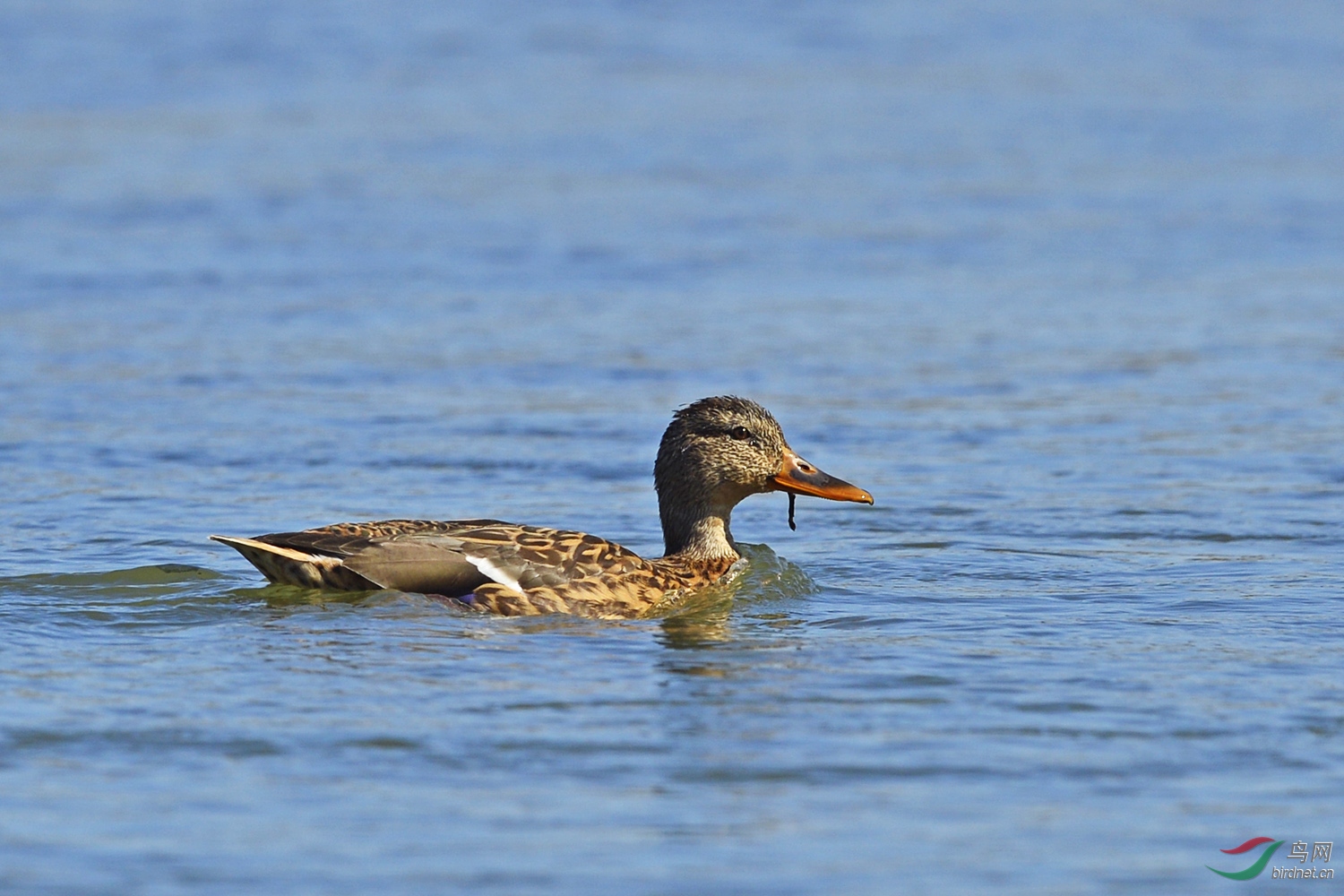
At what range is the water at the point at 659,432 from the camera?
21.1 ft

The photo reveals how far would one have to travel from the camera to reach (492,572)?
9.19m

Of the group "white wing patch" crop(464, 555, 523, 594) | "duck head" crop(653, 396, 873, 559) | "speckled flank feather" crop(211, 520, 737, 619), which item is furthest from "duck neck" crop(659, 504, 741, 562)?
"white wing patch" crop(464, 555, 523, 594)

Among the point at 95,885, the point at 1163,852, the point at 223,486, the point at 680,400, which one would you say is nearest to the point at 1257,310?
the point at 680,400

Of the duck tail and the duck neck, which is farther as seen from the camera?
the duck neck

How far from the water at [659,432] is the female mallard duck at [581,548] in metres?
0.19

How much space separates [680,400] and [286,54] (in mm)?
17360

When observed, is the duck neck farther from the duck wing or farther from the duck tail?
the duck tail

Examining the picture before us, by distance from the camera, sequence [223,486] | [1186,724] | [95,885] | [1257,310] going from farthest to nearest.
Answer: [1257,310]
[223,486]
[1186,724]
[95,885]

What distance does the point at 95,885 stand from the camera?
5.75m

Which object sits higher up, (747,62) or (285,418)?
(747,62)

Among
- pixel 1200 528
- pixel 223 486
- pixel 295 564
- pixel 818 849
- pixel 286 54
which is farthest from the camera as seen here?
pixel 286 54

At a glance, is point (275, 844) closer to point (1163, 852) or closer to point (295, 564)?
point (1163, 852)

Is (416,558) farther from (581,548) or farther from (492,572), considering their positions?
(581,548)

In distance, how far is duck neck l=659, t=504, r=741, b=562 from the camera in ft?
33.6
